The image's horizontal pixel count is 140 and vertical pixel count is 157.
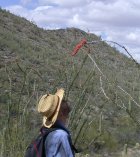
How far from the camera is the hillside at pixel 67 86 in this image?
6293 mm

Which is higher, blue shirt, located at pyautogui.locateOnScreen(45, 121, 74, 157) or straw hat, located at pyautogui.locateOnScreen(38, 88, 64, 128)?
straw hat, located at pyautogui.locateOnScreen(38, 88, 64, 128)

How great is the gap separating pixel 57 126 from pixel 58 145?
192 millimetres

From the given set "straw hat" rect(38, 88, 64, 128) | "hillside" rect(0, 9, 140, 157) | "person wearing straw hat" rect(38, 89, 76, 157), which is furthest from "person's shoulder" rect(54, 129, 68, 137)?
"hillside" rect(0, 9, 140, 157)

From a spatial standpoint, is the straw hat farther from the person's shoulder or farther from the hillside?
the hillside

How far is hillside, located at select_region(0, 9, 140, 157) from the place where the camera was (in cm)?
629

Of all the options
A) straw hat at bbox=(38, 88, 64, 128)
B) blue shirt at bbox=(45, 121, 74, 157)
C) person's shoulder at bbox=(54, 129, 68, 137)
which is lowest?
blue shirt at bbox=(45, 121, 74, 157)

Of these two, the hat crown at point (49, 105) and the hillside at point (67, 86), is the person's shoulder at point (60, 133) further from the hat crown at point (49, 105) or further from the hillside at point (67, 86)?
the hillside at point (67, 86)

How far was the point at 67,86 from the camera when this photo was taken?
Result: 21.9 ft

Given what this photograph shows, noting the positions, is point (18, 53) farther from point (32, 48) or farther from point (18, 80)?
point (18, 80)

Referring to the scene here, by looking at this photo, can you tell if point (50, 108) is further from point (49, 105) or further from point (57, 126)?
point (57, 126)

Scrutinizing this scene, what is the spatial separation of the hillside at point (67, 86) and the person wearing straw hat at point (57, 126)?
0.46 m

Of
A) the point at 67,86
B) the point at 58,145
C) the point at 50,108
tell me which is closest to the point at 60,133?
the point at 58,145

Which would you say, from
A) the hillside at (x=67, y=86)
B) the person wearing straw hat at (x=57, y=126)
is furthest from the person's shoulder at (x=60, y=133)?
Result: the hillside at (x=67, y=86)

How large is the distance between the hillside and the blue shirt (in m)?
0.51
